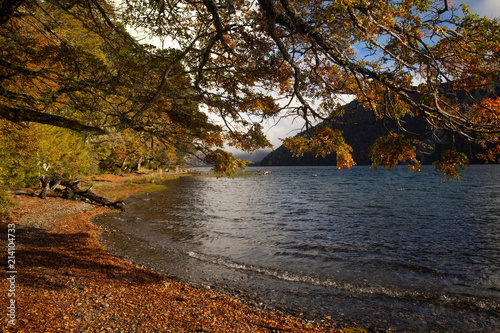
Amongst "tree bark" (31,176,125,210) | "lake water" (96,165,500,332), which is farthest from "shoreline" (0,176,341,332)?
"tree bark" (31,176,125,210)

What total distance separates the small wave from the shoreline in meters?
2.57

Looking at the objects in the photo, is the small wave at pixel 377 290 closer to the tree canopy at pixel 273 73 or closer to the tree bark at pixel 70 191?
the tree canopy at pixel 273 73

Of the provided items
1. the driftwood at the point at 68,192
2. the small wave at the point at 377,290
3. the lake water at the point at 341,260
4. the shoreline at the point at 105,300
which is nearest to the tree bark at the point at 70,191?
the driftwood at the point at 68,192

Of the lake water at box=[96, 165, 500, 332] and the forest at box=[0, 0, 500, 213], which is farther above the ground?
the forest at box=[0, 0, 500, 213]

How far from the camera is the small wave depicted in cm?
772

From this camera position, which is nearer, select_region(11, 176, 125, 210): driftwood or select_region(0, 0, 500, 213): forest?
select_region(0, 0, 500, 213): forest

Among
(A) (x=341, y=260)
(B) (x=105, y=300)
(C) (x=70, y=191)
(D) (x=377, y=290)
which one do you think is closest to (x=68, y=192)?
(C) (x=70, y=191)

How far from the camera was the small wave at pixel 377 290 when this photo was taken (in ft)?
25.3

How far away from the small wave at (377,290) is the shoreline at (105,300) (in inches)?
101

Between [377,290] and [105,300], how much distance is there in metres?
7.99

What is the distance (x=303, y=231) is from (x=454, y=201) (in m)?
23.2

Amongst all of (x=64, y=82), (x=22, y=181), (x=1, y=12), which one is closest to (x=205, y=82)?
(x=64, y=82)

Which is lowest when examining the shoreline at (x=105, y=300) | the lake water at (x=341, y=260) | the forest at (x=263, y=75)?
the lake water at (x=341, y=260)

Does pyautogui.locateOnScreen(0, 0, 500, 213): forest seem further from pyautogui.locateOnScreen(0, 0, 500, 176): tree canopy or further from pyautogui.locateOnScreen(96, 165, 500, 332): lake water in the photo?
pyautogui.locateOnScreen(96, 165, 500, 332): lake water
